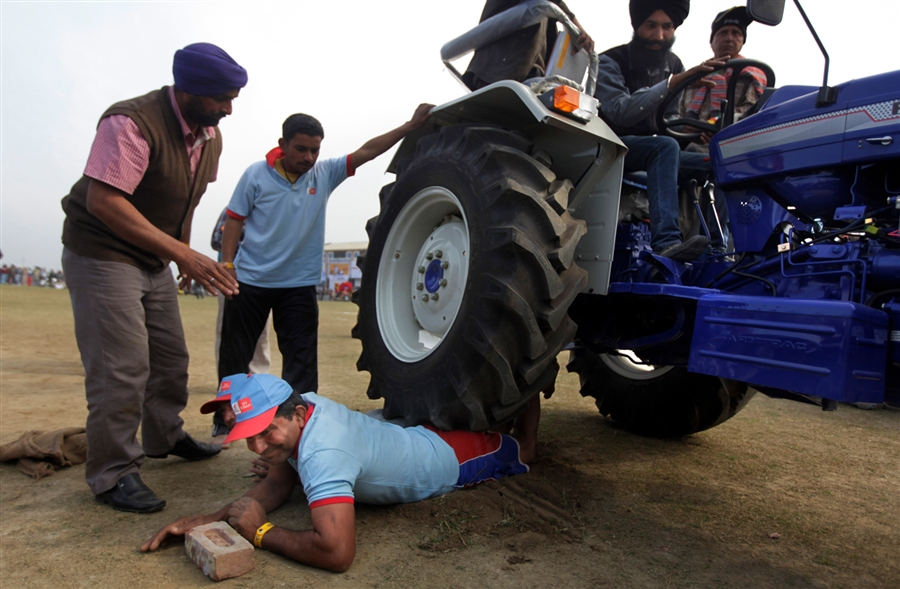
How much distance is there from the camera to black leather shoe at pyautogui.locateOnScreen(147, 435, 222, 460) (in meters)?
2.95

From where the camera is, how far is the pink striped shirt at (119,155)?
2.35 meters

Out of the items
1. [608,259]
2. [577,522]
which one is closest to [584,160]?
[608,259]

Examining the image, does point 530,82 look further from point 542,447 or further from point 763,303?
point 542,447

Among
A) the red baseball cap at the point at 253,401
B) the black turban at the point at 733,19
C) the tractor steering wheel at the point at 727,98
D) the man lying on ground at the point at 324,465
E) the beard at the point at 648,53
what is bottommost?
the man lying on ground at the point at 324,465

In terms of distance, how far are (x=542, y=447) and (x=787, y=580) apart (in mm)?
1536

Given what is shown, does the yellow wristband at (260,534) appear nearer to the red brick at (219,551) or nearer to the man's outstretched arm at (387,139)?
the red brick at (219,551)

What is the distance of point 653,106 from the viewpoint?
9.52ft

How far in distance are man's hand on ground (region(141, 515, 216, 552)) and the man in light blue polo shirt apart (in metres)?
1.22

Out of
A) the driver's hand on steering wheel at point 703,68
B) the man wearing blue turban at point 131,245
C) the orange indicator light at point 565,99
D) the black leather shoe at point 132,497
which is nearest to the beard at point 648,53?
the driver's hand on steering wheel at point 703,68

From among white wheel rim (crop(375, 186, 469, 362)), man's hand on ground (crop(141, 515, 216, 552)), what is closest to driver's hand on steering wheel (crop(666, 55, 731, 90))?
white wheel rim (crop(375, 186, 469, 362))

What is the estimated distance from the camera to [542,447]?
333 centimetres

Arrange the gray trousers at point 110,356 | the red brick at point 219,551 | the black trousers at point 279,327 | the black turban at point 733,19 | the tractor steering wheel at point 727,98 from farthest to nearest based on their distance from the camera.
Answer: the black turban at point 733,19 < the black trousers at point 279,327 < the tractor steering wheel at point 727,98 < the gray trousers at point 110,356 < the red brick at point 219,551

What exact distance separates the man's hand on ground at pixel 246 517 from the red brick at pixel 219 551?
0.07m

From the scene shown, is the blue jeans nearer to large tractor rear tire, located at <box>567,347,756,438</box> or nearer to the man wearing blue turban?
large tractor rear tire, located at <box>567,347,756,438</box>
